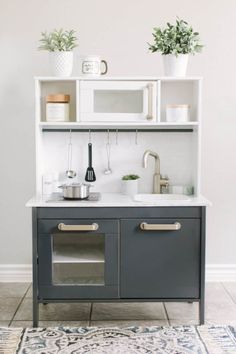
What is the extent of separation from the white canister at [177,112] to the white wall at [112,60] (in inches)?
17.7

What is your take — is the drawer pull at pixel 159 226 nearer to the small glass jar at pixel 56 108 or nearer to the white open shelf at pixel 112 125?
the white open shelf at pixel 112 125

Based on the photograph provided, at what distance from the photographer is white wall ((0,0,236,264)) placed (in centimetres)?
345

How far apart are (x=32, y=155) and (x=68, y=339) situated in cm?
140

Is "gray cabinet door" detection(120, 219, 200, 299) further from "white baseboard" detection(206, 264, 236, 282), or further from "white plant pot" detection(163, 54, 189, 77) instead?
"white plant pot" detection(163, 54, 189, 77)

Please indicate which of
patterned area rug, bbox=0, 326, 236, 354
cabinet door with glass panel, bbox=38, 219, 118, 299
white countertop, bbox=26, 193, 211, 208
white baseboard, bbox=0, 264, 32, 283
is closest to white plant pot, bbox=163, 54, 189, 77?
white countertop, bbox=26, 193, 211, 208

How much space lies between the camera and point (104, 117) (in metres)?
3.07

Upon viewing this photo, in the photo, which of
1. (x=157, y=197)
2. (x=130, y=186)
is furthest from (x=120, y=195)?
(x=157, y=197)

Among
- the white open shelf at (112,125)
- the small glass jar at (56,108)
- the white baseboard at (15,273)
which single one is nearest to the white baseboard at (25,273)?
the white baseboard at (15,273)

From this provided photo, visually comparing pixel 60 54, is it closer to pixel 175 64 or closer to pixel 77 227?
pixel 175 64

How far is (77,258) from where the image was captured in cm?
282

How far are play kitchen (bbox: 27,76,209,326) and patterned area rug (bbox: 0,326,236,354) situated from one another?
15 cm

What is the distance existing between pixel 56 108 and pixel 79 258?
3.13 feet

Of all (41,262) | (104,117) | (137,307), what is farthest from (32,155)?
(137,307)

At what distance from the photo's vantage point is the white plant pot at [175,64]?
119 inches
